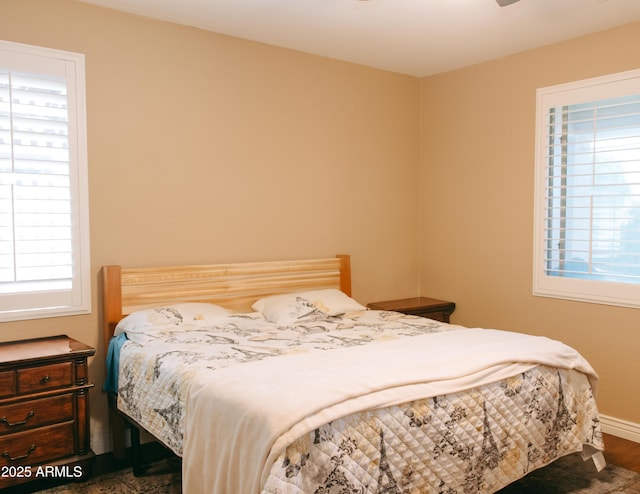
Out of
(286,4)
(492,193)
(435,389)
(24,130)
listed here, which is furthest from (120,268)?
(492,193)

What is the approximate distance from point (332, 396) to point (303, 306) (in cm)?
160

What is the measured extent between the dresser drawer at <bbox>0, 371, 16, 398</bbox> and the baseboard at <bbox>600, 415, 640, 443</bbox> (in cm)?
341

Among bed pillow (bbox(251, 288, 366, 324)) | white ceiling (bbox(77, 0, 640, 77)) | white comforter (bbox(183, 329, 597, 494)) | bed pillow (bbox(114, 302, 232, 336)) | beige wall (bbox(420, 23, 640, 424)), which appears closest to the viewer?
white comforter (bbox(183, 329, 597, 494))

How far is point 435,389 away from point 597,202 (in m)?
2.15

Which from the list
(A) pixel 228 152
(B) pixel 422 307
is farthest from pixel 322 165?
(B) pixel 422 307

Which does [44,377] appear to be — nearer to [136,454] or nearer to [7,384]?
[7,384]

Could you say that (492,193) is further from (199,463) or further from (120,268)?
(199,463)

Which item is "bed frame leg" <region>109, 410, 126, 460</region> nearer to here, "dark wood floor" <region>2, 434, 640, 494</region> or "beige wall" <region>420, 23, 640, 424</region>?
"dark wood floor" <region>2, 434, 640, 494</region>

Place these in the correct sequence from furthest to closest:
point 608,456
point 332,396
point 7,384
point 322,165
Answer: point 322,165 → point 608,456 → point 7,384 → point 332,396

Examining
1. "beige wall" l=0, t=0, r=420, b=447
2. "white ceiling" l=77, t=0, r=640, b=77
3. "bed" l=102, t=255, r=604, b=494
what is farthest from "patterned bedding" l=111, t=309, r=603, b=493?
"white ceiling" l=77, t=0, r=640, b=77

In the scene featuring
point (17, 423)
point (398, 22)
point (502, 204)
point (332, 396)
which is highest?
point (398, 22)

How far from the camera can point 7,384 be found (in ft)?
8.29

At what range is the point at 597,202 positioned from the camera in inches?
139

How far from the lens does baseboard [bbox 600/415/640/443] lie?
3.42 m
